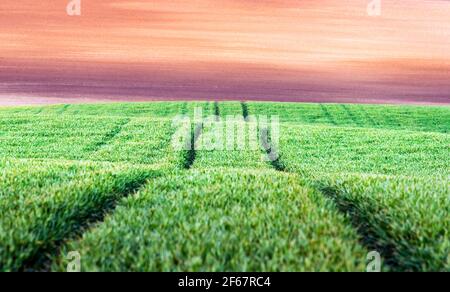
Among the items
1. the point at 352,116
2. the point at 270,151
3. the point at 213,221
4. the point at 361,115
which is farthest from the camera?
the point at 361,115

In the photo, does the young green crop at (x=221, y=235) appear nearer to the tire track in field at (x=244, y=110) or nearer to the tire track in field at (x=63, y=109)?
the tire track in field at (x=244, y=110)

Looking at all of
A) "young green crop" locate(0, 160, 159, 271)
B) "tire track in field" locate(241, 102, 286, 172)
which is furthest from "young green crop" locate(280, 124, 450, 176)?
"young green crop" locate(0, 160, 159, 271)

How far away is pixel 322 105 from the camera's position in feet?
191

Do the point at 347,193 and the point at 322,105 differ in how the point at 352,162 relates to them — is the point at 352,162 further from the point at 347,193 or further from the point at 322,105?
the point at 322,105

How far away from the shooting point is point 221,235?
225 inches

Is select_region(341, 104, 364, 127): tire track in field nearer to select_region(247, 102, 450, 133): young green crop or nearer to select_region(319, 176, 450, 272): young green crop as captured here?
select_region(247, 102, 450, 133): young green crop

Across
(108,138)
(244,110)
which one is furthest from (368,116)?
(108,138)

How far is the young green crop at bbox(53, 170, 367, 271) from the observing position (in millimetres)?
4980

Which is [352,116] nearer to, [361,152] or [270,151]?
[361,152]

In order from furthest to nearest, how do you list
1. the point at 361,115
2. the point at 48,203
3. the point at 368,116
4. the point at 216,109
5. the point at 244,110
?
the point at 216,109
the point at 244,110
the point at 361,115
the point at 368,116
the point at 48,203

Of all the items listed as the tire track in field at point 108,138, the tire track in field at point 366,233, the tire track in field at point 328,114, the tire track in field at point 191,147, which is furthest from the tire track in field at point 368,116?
the tire track in field at point 366,233

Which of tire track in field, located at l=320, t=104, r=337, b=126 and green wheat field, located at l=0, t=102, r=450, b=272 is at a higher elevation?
tire track in field, located at l=320, t=104, r=337, b=126

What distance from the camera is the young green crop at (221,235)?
16.3 feet
